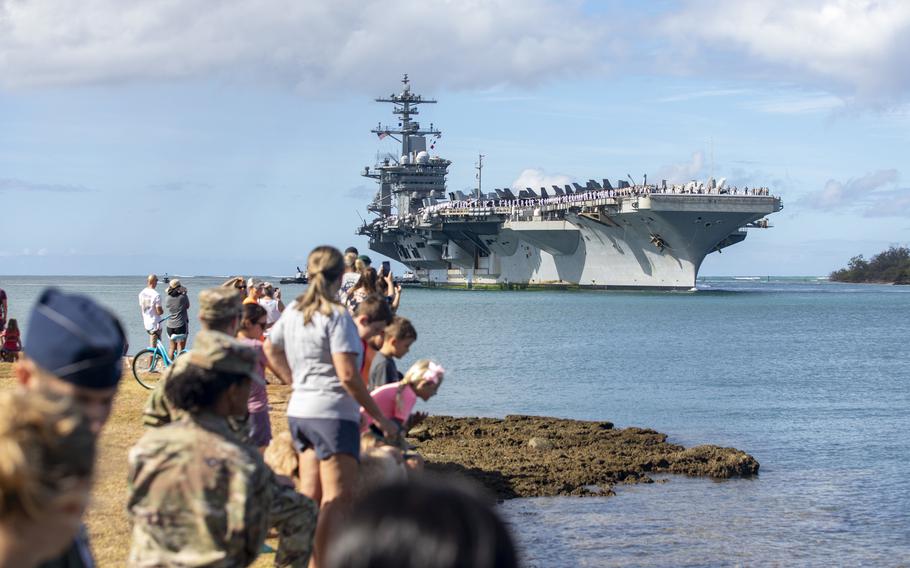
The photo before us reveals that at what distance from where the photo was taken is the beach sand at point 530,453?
39.0 feet

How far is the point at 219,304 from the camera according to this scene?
494 cm

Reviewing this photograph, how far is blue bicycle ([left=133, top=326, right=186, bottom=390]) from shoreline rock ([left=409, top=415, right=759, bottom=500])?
12.3ft

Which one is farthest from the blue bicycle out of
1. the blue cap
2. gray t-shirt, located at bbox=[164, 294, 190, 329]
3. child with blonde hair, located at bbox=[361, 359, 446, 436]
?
the blue cap

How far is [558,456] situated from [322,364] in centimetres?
909

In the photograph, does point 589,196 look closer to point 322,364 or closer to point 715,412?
point 715,412

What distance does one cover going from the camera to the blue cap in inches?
87.2

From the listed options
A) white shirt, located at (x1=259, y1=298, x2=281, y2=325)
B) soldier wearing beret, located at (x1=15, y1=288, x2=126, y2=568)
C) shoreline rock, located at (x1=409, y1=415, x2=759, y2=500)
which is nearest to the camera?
soldier wearing beret, located at (x1=15, y1=288, x2=126, y2=568)

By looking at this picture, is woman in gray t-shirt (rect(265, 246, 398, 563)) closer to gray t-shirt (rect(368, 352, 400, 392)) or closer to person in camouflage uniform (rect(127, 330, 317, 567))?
gray t-shirt (rect(368, 352, 400, 392))

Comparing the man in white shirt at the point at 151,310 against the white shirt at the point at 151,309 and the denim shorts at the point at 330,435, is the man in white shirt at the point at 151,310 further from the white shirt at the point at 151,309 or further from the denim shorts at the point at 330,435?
the denim shorts at the point at 330,435

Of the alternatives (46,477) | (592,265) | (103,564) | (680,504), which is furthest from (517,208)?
(46,477)

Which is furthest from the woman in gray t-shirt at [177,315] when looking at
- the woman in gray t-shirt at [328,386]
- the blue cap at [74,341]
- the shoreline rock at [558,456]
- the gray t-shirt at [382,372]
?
the blue cap at [74,341]

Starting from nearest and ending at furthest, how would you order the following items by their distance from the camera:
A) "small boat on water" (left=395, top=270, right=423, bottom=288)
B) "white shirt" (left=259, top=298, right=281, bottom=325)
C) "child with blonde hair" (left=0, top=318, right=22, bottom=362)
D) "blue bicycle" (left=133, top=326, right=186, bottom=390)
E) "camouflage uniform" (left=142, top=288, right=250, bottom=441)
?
"camouflage uniform" (left=142, top=288, right=250, bottom=441), "white shirt" (left=259, top=298, right=281, bottom=325), "blue bicycle" (left=133, top=326, right=186, bottom=390), "child with blonde hair" (left=0, top=318, right=22, bottom=362), "small boat on water" (left=395, top=270, right=423, bottom=288)

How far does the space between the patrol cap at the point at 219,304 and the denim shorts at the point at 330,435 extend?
83cm

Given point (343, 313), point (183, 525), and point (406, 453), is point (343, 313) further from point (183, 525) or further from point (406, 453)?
point (183, 525)
